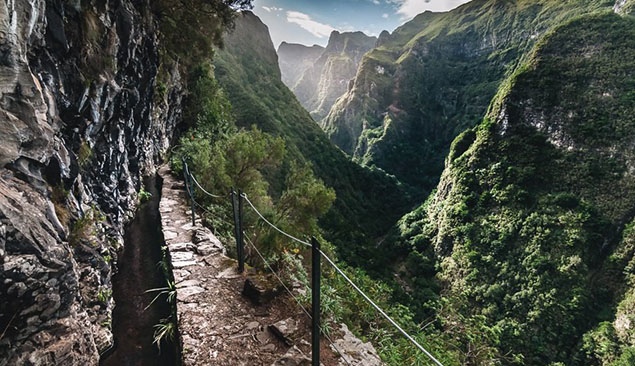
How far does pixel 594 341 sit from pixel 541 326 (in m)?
4.41

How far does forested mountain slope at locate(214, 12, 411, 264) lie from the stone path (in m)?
29.3

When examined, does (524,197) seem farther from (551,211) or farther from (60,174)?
(60,174)

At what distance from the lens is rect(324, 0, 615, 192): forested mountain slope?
86688mm

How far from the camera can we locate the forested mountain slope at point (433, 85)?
86688 mm

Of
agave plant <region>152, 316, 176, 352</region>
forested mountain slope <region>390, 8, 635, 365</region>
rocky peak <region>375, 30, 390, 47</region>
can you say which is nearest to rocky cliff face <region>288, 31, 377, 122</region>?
rocky peak <region>375, 30, 390, 47</region>

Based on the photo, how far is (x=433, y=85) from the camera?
105500 millimetres

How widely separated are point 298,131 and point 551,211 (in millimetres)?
40739

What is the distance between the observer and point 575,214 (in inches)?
1501

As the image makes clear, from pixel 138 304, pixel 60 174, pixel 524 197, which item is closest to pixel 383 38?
pixel 524 197

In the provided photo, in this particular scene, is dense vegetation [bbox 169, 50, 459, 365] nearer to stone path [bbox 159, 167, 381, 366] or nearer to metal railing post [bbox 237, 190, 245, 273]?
metal railing post [bbox 237, 190, 245, 273]

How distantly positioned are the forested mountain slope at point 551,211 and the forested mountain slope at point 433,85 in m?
33.7

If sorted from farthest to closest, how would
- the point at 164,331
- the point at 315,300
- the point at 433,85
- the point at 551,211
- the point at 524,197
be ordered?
1. the point at 433,85
2. the point at 524,197
3. the point at 551,211
4. the point at 164,331
5. the point at 315,300

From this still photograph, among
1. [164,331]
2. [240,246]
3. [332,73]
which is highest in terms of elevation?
[332,73]

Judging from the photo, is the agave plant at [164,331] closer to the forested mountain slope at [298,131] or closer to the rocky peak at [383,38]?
the forested mountain slope at [298,131]
